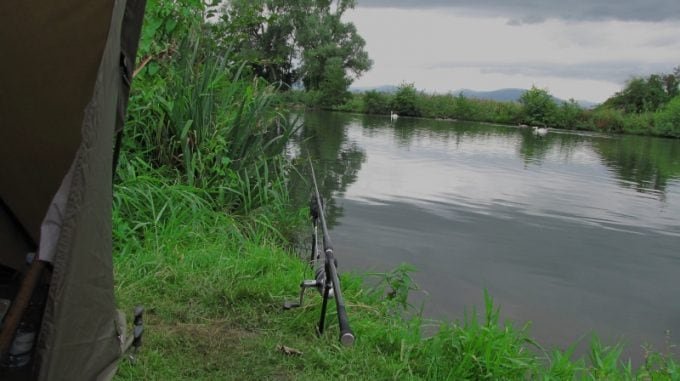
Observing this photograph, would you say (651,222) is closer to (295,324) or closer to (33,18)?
(295,324)

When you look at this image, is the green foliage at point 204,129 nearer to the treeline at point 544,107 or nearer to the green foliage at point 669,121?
the green foliage at point 669,121

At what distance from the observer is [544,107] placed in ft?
138

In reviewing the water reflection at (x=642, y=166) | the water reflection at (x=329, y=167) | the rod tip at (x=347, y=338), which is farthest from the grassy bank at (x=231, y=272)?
the water reflection at (x=642, y=166)

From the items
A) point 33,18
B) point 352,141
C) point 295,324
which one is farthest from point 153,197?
point 352,141

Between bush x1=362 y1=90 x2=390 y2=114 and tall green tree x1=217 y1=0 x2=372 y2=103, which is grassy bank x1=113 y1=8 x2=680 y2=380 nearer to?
tall green tree x1=217 y1=0 x2=372 y2=103

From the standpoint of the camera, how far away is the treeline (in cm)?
3944

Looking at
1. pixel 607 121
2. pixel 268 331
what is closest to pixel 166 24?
pixel 268 331

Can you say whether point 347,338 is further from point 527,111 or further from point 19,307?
point 527,111

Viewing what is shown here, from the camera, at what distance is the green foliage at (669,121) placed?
119ft

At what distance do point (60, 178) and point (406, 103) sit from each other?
1733 inches

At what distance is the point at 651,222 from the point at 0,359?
966 cm

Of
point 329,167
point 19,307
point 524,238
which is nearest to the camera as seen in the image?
point 19,307

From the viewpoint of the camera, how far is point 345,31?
4212cm

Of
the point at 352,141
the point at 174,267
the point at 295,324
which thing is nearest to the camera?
the point at 295,324
